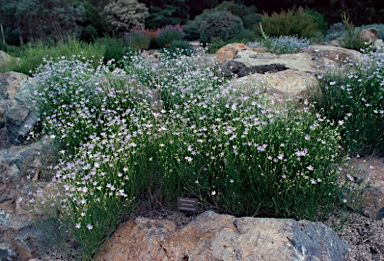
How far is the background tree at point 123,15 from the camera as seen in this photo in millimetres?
18969

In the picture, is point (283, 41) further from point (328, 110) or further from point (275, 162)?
point (275, 162)

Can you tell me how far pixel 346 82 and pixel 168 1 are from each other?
20330 mm

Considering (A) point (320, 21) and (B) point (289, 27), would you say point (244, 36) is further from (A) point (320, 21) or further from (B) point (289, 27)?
(A) point (320, 21)

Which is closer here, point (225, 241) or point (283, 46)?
point (225, 241)

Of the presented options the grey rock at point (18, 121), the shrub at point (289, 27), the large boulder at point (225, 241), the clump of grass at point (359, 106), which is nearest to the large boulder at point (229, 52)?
the shrub at point (289, 27)

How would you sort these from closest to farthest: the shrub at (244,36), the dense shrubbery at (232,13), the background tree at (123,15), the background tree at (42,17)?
the shrub at (244,36)
the dense shrubbery at (232,13)
the background tree at (42,17)
the background tree at (123,15)

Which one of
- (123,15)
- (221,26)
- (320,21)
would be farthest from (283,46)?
(123,15)

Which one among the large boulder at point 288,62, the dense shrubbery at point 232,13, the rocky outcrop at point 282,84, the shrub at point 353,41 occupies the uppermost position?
the rocky outcrop at point 282,84

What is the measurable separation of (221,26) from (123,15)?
22.1 ft

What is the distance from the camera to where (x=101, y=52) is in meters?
8.56

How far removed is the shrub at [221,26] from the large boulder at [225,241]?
38.0 feet

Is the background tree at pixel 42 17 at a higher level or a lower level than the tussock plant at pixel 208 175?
lower

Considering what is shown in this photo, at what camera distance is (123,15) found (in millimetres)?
18906

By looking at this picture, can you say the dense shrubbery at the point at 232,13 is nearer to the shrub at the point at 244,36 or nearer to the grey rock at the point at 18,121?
the shrub at the point at 244,36
